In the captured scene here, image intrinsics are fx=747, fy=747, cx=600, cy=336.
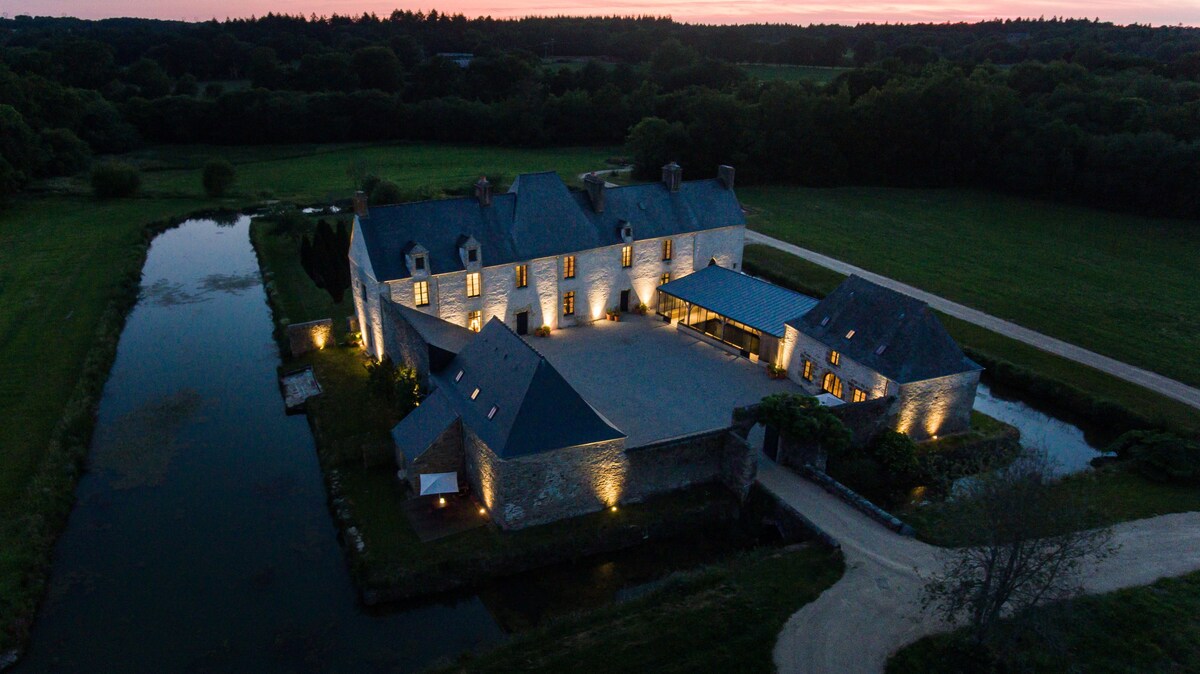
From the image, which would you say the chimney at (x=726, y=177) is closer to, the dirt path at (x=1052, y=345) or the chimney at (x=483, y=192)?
the dirt path at (x=1052, y=345)

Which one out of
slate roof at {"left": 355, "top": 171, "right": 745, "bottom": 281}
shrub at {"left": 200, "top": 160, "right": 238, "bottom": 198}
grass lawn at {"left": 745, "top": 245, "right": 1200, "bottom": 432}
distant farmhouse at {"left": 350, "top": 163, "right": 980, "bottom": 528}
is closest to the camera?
distant farmhouse at {"left": 350, "top": 163, "right": 980, "bottom": 528}

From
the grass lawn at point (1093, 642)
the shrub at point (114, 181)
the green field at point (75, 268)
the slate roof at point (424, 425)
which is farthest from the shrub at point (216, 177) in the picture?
the grass lawn at point (1093, 642)

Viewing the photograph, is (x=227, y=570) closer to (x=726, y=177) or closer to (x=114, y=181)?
(x=726, y=177)

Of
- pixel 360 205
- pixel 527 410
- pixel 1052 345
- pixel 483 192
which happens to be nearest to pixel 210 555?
pixel 527 410

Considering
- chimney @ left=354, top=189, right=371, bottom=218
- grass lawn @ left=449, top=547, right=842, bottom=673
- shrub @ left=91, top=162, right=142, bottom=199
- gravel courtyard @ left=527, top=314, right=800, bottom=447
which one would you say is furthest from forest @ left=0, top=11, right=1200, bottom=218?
grass lawn @ left=449, top=547, right=842, bottom=673

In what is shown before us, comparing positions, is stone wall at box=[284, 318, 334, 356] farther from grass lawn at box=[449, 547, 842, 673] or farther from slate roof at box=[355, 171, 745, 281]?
grass lawn at box=[449, 547, 842, 673]

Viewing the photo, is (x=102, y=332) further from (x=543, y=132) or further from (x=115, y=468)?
(x=543, y=132)
